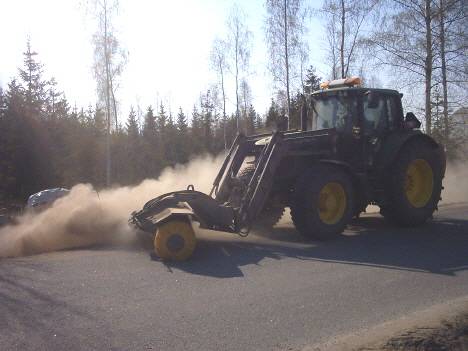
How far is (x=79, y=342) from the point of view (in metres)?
4.48

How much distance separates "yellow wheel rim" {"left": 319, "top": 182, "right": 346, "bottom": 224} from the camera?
8992 mm

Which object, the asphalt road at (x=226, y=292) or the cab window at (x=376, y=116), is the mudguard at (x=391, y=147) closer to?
the cab window at (x=376, y=116)

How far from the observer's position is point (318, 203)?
28.7 feet

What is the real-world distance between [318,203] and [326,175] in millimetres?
546

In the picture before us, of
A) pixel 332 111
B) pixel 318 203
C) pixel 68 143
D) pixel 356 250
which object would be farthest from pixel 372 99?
pixel 68 143

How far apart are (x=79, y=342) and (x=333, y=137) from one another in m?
6.58

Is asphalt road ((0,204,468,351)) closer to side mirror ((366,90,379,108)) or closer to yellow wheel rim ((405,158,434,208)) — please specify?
yellow wheel rim ((405,158,434,208))

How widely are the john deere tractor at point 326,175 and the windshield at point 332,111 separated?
0.02 metres

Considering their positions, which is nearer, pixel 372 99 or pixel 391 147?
pixel 372 99

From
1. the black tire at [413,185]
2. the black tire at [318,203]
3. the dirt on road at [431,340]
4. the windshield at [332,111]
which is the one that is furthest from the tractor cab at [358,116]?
the dirt on road at [431,340]

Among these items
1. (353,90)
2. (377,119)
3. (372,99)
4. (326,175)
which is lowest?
(326,175)

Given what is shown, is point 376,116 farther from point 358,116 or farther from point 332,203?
point 332,203

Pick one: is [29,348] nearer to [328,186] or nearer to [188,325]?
[188,325]

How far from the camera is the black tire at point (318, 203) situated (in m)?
8.62
